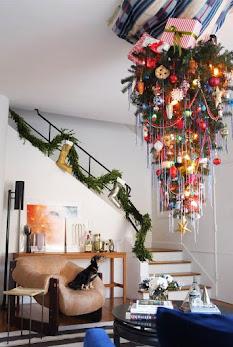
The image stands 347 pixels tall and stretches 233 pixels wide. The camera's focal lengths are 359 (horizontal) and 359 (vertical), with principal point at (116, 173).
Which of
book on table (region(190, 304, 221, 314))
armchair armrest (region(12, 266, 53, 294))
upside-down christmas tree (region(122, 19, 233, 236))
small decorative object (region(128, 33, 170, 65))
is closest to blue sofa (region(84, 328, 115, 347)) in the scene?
book on table (region(190, 304, 221, 314))

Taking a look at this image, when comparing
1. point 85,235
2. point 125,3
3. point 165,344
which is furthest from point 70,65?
point 165,344

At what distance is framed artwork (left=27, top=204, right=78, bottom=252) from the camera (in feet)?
19.6

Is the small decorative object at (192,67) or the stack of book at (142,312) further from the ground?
the small decorative object at (192,67)

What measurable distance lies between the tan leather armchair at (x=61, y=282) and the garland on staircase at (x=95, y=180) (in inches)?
53.8

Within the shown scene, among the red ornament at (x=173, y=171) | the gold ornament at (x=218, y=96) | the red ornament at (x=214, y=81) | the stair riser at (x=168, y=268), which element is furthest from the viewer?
the stair riser at (x=168, y=268)

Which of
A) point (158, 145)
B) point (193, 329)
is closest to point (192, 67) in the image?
point (158, 145)

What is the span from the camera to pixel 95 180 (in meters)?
6.65

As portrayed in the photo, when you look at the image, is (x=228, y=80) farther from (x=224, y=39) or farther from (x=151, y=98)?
(x=224, y=39)

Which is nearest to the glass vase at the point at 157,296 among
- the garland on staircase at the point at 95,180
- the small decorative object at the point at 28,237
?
the garland on staircase at the point at 95,180

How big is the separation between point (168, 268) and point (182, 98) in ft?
13.1

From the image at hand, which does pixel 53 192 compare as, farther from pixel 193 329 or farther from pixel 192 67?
pixel 193 329

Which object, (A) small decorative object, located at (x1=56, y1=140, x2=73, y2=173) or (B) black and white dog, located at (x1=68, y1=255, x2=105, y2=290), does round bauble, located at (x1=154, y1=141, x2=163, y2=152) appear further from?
(A) small decorative object, located at (x1=56, y1=140, x2=73, y2=173)

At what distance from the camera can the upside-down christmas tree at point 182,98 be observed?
3078mm

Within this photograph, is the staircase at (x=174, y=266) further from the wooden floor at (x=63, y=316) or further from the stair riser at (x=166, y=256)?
the wooden floor at (x=63, y=316)
